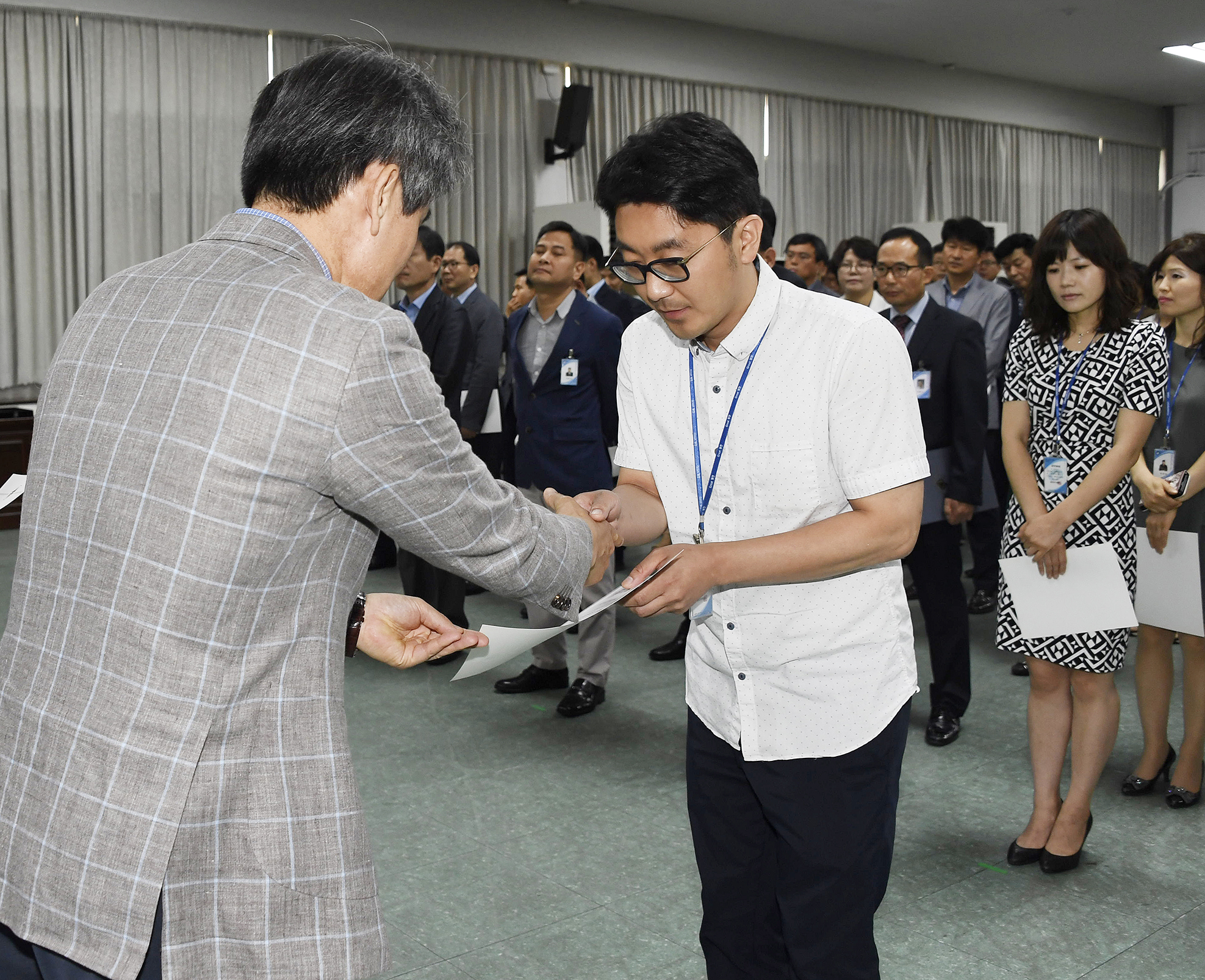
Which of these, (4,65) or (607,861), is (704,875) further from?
(4,65)

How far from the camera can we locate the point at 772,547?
1.48 meters

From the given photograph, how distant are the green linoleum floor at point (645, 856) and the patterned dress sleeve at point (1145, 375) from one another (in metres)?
1.11

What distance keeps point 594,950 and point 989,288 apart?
4355mm

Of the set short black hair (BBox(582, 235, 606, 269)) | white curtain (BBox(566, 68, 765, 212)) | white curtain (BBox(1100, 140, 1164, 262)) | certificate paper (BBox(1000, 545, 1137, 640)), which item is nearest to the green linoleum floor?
certificate paper (BBox(1000, 545, 1137, 640))

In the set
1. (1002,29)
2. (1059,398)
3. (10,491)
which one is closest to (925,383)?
(1059,398)

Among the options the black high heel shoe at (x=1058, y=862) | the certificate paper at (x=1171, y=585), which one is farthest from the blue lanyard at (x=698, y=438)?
the certificate paper at (x=1171, y=585)

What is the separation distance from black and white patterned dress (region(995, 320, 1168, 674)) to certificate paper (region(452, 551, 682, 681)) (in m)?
1.72

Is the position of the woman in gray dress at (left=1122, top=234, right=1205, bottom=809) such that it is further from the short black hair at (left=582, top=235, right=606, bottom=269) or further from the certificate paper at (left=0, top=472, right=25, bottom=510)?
the short black hair at (left=582, top=235, right=606, bottom=269)

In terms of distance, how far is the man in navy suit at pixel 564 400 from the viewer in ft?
14.2

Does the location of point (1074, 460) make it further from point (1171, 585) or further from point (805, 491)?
point (805, 491)

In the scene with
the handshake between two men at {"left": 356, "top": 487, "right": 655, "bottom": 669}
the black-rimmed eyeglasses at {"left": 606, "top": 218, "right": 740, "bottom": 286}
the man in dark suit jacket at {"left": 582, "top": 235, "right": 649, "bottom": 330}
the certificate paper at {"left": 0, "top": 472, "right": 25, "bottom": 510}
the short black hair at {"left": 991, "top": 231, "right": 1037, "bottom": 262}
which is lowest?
the handshake between two men at {"left": 356, "top": 487, "right": 655, "bottom": 669}

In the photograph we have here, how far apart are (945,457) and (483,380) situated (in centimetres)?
230

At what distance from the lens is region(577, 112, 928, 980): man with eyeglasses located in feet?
4.95

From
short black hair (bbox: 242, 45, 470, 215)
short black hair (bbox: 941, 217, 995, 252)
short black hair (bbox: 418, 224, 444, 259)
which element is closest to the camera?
short black hair (bbox: 242, 45, 470, 215)
